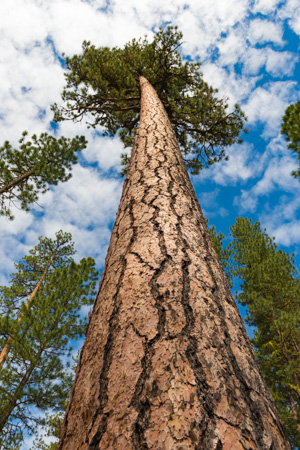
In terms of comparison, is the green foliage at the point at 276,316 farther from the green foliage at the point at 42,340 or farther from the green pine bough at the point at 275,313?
the green foliage at the point at 42,340

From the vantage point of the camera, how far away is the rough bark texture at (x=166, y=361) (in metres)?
0.70

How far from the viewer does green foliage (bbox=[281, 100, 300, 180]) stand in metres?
5.48

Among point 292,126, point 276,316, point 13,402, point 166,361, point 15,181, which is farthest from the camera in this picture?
point 276,316

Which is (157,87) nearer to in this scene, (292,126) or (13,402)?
(292,126)

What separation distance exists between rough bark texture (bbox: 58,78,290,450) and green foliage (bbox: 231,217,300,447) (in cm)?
959

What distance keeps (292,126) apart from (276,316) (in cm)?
889

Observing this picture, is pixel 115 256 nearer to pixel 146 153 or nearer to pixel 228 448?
pixel 228 448

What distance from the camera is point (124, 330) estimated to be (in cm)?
101

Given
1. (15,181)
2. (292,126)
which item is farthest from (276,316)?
(15,181)

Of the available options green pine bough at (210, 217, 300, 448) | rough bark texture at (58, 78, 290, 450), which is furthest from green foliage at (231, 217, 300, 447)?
rough bark texture at (58, 78, 290, 450)

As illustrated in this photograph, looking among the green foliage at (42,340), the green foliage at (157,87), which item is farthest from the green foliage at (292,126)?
the green foliage at (42,340)

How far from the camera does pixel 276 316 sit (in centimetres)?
1130

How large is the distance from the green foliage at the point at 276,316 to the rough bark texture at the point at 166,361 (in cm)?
959

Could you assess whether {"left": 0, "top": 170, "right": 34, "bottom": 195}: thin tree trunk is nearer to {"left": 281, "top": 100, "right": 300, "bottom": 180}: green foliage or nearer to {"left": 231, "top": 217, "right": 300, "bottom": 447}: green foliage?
{"left": 281, "top": 100, "right": 300, "bottom": 180}: green foliage
